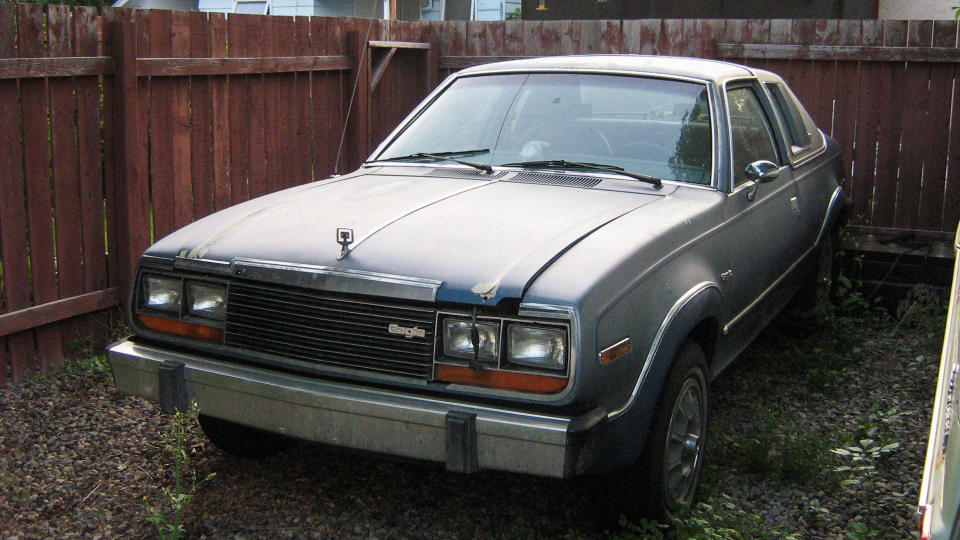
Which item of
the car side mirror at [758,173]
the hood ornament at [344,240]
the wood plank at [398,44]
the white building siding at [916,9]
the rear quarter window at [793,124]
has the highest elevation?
the white building siding at [916,9]

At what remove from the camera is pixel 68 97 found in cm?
555

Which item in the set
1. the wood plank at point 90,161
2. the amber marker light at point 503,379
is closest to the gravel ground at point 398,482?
the amber marker light at point 503,379

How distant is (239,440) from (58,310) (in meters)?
1.77

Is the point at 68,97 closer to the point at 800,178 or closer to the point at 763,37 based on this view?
the point at 800,178

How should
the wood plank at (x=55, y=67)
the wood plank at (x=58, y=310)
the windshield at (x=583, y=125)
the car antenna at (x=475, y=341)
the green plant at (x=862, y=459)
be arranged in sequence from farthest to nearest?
the wood plank at (x=58, y=310), the wood plank at (x=55, y=67), the windshield at (x=583, y=125), the green plant at (x=862, y=459), the car antenna at (x=475, y=341)

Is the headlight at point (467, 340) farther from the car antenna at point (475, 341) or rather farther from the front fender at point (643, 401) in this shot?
the front fender at point (643, 401)

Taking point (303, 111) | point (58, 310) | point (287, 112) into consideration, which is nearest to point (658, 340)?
point (58, 310)

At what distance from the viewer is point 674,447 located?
3807 mm

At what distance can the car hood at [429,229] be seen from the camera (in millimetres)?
3340

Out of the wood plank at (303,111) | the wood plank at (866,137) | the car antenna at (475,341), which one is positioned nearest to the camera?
the car antenna at (475,341)

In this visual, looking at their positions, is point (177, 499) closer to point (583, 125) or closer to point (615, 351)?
point (615, 351)

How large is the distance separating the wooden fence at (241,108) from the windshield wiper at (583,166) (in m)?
2.60

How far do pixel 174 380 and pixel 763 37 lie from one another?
6198 mm

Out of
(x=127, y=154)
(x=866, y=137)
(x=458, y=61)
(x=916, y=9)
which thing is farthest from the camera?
(x=916, y=9)
